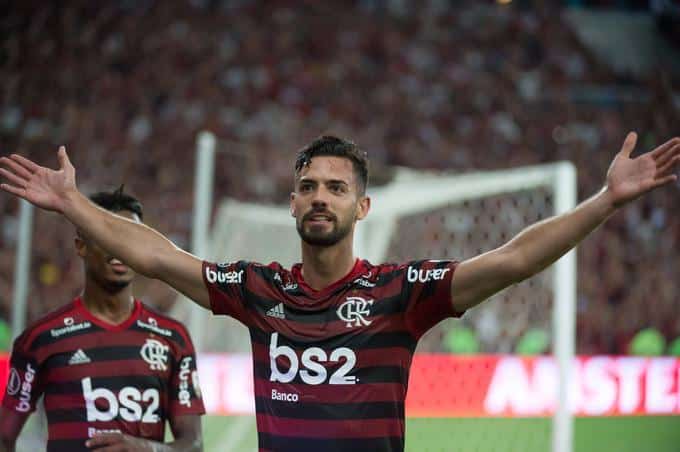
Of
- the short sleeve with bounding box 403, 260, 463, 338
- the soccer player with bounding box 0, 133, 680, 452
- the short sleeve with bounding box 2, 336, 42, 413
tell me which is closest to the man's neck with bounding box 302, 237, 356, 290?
the soccer player with bounding box 0, 133, 680, 452

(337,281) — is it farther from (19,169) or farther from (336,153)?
(19,169)

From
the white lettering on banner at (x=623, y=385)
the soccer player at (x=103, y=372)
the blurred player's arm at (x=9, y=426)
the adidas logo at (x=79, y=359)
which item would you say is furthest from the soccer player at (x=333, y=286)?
the white lettering on banner at (x=623, y=385)

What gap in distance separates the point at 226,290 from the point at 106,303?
0.89 m

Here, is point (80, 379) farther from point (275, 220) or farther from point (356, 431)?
point (275, 220)

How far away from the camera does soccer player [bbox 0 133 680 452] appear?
3160 millimetres

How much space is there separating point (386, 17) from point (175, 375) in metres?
13.3

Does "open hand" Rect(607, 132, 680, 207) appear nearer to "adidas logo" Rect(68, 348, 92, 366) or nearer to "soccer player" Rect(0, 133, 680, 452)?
"soccer player" Rect(0, 133, 680, 452)

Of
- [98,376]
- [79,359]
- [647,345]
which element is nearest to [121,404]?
[98,376]

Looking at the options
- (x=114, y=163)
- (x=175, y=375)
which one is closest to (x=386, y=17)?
(x=114, y=163)

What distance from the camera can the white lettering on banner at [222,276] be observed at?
140 inches

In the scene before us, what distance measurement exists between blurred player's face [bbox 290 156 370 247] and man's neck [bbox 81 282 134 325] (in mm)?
1087

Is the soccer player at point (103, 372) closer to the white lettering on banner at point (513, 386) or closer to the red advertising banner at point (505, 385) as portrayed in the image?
the white lettering on banner at point (513, 386)

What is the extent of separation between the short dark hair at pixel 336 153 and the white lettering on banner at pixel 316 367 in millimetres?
597

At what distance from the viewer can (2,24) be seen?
41.9ft
